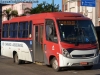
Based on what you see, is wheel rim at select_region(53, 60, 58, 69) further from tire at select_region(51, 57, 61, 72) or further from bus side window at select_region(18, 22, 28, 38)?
bus side window at select_region(18, 22, 28, 38)

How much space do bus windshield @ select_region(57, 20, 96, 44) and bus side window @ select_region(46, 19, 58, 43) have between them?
36 centimetres

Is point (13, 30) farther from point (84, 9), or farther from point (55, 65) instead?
point (84, 9)

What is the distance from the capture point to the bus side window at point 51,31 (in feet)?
52.7

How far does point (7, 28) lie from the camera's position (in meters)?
22.5

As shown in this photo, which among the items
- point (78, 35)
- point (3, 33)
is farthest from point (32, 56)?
point (3, 33)

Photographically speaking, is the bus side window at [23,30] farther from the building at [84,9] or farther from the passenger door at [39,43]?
the building at [84,9]

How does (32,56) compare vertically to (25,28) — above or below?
below

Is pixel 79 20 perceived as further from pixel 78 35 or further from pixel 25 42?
pixel 25 42

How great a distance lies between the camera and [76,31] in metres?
16.0

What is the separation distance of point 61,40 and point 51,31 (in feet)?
3.21

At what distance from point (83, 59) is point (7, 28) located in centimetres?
830

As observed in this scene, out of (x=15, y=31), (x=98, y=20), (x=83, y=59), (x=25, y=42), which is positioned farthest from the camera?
(x=98, y=20)

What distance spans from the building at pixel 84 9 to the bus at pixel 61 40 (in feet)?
93.7

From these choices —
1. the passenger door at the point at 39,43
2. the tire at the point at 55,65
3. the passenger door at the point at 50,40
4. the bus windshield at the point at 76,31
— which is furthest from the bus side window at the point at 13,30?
the bus windshield at the point at 76,31
